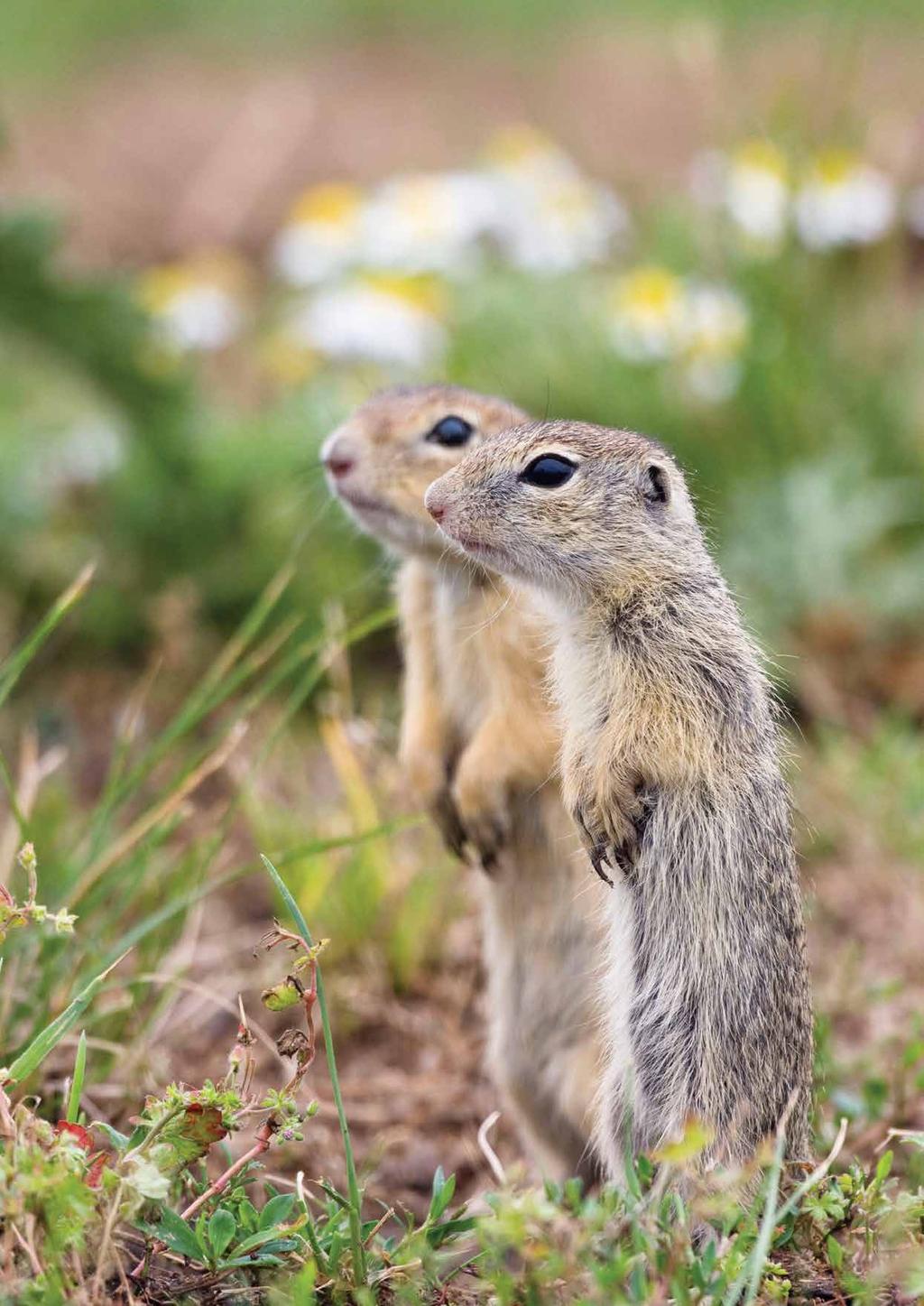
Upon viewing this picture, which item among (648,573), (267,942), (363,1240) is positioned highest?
(648,573)

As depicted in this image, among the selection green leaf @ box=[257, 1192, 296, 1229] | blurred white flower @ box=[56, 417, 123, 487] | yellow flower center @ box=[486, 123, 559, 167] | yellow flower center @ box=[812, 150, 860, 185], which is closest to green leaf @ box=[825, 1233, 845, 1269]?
green leaf @ box=[257, 1192, 296, 1229]

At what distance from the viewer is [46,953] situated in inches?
146

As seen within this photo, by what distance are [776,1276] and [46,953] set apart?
1.65 m

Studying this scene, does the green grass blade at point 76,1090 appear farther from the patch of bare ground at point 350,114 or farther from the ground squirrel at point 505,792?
the patch of bare ground at point 350,114

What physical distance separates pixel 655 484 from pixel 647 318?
3.93m

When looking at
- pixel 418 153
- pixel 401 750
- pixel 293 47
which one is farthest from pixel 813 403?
pixel 293 47

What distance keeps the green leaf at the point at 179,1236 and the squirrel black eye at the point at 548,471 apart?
59.0 inches

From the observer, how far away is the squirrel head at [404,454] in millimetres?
4078

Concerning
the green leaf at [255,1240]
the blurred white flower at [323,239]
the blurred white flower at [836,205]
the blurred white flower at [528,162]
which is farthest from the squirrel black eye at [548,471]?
the blurred white flower at [528,162]

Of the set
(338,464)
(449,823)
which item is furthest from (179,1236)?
(338,464)

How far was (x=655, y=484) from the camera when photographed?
3.47 meters

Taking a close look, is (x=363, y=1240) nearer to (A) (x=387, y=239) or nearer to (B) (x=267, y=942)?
(B) (x=267, y=942)

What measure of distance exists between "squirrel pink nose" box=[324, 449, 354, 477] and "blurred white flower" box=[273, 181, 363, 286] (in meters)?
4.27

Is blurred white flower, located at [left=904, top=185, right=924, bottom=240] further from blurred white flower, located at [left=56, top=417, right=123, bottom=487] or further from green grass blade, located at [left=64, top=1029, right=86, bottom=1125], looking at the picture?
green grass blade, located at [left=64, top=1029, right=86, bottom=1125]
